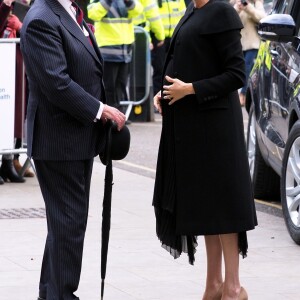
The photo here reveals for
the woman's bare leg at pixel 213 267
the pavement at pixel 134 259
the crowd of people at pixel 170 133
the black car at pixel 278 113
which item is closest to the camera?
the crowd of people at pixel 170 133

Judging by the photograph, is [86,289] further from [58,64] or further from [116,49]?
[116,49]

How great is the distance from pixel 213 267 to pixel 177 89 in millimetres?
982

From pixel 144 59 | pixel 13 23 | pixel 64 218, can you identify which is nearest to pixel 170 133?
pixel 64 218

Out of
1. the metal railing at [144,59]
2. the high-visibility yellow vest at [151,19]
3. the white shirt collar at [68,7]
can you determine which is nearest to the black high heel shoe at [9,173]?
the white shirt collar at [68,7]

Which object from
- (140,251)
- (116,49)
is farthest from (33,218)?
(116,49)

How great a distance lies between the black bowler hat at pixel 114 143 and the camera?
601 centimetres

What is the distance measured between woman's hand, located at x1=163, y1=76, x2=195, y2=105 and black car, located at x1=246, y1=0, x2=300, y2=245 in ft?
8.04

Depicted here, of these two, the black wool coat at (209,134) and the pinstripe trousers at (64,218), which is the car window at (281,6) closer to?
the black wool coat at (209,134)

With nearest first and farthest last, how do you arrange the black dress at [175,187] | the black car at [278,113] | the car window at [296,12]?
the black dress at [175,187] < the black car at [278,113] < the car window at [296,12]

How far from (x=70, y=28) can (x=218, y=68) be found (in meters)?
0.77

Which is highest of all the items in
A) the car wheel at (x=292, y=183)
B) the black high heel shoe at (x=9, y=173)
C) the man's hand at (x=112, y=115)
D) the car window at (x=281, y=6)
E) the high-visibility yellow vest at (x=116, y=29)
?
the man's hand at (x=112, y=115)

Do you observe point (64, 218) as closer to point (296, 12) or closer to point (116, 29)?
point (296, 12)

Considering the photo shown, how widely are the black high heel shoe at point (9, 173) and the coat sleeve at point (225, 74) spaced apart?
17.3ft

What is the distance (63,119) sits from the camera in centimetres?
588
